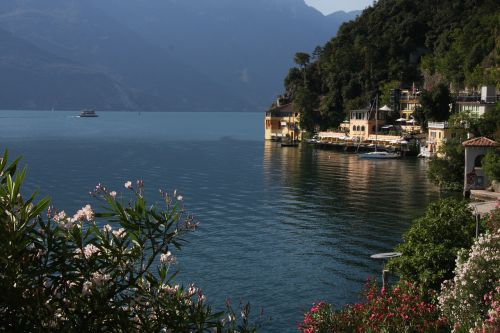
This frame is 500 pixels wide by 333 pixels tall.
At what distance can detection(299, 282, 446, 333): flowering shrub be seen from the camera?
17438 millimetres

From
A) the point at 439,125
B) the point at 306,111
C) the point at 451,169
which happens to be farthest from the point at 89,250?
the point at 306,111

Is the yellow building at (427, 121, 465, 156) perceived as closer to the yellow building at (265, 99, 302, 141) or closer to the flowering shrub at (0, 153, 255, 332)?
the yellow building at (265, 99, 302, 141)

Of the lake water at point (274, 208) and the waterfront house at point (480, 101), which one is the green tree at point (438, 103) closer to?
the waterfront house at point (480, 101)

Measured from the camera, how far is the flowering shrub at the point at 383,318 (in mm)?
17438

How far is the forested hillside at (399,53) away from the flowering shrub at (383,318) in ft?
317

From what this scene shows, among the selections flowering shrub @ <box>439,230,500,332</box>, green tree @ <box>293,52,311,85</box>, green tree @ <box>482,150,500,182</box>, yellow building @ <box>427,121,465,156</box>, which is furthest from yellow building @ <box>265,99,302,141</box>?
flowering shrub @ <box>439,230,500,332</box>

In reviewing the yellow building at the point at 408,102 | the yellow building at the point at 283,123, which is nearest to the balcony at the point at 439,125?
the yellow building at the point at 408,102

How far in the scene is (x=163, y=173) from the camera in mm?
83750

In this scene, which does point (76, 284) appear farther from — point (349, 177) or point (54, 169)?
point (54, 169)

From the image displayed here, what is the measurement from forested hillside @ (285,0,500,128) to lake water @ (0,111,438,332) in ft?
89.8

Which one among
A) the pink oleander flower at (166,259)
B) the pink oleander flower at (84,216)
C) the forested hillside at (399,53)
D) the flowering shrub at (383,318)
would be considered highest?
the forested hillside at (399,53)

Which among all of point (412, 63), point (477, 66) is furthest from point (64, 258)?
point (412, 63)

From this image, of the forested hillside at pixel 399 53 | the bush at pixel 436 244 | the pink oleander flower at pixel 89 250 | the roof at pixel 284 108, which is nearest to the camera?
the pink oleander flower at pixel 89 250

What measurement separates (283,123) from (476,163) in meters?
92.2
